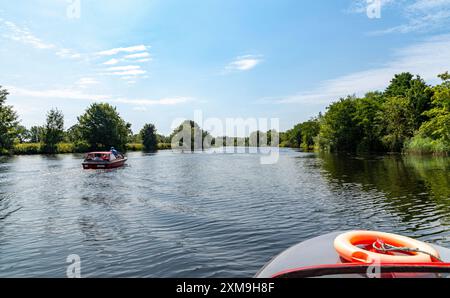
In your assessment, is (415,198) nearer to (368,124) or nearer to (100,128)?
(368,124)

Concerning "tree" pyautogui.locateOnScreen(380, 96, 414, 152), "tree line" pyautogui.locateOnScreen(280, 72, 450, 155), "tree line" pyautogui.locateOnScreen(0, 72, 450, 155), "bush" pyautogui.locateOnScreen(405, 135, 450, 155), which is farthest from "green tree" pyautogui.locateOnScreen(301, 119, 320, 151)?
"bush" pyautogui.locateOnScreen(405, 135, 450, 155)

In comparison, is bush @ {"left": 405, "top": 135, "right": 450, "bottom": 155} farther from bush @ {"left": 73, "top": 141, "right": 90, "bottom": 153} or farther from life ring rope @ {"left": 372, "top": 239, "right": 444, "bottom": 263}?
bush @ {"left": 73, "top": 141, "right": 90, "bottom": 153}

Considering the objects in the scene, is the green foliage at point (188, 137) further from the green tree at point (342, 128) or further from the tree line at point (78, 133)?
the green tree at point (342, 128)

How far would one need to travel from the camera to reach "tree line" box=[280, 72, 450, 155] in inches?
1827

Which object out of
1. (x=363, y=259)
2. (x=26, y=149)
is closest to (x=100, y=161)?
(x=363, y=259)

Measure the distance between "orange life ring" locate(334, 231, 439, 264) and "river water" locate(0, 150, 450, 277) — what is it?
3304 millimetres

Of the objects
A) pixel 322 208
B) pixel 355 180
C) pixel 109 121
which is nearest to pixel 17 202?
pixel 322 208

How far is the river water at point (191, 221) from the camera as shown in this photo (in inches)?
354

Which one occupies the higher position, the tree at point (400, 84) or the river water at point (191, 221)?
the tree at point (400, 84)

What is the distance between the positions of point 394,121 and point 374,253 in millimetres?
66904

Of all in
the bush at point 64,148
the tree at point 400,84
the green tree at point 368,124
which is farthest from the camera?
the bush at point 64,148

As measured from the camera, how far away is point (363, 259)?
15.7 feet

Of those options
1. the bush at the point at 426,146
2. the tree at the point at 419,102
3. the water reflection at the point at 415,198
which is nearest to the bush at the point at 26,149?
the water reflection at the point at 415,198

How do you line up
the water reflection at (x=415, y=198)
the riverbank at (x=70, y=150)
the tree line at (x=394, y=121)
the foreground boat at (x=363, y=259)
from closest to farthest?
the foreground boat at (x=363, y=259), the water reflection at (x=415, y=198), the tree line at (x=394, y=121), the riverbank at (x=70, y=150)
